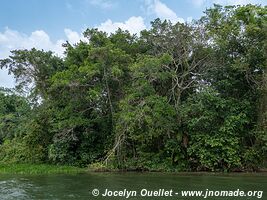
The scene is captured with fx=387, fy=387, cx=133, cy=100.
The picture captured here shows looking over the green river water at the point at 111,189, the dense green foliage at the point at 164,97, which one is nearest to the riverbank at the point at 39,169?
the dense green foliage at the point at 164,97

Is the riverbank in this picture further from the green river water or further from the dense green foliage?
the green river water

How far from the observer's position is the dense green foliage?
2039 centimetres

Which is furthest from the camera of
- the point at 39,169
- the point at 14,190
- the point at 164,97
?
the point at 39,169

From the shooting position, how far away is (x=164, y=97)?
20953 mm

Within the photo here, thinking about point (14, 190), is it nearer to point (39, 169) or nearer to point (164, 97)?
point (39, 169)

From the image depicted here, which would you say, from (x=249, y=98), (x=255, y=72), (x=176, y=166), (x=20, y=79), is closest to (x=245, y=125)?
(x=249, y=98)

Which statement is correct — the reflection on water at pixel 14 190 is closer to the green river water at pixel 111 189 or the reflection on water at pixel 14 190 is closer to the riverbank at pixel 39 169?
the green river water at pixel 111 189

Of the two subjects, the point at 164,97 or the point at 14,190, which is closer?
the point at 14,190

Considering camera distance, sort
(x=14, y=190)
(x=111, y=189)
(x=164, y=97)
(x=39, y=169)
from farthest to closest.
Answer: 1. (x=39, y=169)
2. (x=164, y=97)
3. (x=14, y=190)
4. (x=111, y=189)

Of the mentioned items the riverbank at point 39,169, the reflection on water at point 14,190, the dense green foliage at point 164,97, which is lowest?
the reflection on water at point 14,190

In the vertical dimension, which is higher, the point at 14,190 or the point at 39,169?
the point at 39,169

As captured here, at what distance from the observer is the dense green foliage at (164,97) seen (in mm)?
20391

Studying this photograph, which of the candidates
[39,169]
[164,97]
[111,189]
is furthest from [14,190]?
[164,97]

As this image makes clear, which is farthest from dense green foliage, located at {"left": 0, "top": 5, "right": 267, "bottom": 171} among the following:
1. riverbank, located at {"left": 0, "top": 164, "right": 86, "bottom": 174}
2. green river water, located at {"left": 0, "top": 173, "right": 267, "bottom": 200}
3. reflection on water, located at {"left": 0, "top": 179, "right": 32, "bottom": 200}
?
reflection on water, located at {"left": 0, "top": 179, "right": 32, "bottom": 200}
